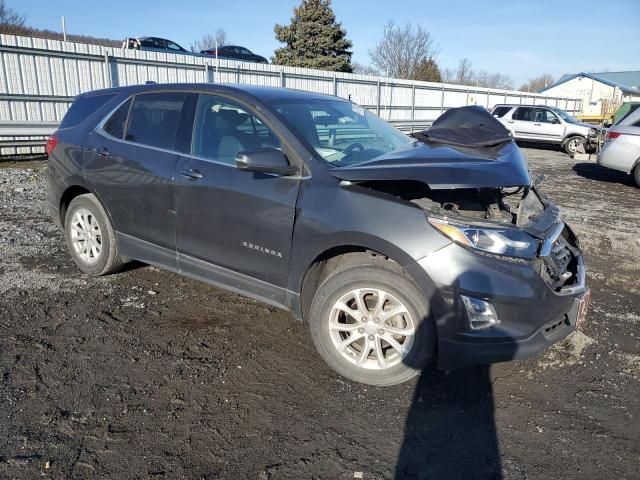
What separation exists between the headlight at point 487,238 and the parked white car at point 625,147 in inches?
390

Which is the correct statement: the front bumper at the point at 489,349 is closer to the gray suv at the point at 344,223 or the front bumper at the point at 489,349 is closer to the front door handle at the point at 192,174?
the gray suv at the point at 344,223

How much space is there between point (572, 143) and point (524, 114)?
2297 mm

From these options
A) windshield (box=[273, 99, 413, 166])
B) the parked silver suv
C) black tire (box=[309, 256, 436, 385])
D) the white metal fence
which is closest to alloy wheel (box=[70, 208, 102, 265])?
windshield (box=[273, 99, 413, 166])

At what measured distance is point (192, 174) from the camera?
3.65 metres

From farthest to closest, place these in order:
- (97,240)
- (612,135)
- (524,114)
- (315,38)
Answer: (315,38)
(524,114)
(612,135)
(97,240)

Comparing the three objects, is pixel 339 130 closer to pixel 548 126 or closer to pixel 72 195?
pixel 72 195

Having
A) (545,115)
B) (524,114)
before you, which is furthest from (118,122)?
(524,114)

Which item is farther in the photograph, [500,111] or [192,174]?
[500,111]

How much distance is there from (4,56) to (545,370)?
13213mm

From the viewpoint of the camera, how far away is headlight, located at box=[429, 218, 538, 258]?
8.96 ft

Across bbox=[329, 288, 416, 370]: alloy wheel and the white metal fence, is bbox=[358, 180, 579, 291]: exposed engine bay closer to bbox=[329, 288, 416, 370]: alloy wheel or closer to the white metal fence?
bbox=[329, 288, 416, 370]: alloy wheel

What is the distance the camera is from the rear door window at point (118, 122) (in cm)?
435

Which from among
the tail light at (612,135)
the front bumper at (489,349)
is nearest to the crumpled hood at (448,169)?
the front bumper at (489,349)

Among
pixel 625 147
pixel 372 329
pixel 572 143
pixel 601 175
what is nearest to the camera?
pixel 372 329
